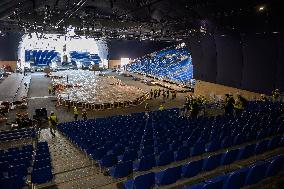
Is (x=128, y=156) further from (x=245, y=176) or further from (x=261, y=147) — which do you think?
(x=261, y=147)

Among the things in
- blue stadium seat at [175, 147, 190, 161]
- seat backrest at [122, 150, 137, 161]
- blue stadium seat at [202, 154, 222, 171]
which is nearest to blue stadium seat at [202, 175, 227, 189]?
blue stadium seat at [202, 154, 222, 171]

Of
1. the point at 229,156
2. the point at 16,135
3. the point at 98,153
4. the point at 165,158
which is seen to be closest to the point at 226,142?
the point at 229,156

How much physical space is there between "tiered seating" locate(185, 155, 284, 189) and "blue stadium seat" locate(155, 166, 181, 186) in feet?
4.20

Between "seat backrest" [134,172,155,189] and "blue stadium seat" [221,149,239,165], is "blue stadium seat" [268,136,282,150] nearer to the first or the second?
"blue stadium seat" [221,149,239,165]

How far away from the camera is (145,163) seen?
916 centimetres

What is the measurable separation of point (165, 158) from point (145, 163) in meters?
0.89

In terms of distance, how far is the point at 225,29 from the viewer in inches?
1126

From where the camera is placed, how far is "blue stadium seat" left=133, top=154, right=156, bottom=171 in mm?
9055

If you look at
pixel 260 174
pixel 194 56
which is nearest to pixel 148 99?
pixel 194 56

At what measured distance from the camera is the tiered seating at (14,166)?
7887mm

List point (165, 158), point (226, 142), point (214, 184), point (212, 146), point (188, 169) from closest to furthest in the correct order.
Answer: point (214, 184)
point (188, 169)
point (165, 158)
point (212, 146)
point (226, 142)

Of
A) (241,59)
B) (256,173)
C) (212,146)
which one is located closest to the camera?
(256,173)

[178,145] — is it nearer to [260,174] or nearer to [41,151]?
[260,174]

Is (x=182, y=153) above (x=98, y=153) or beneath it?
above
